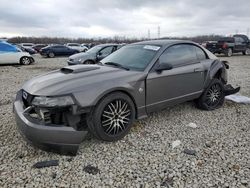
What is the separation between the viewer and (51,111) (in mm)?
2943

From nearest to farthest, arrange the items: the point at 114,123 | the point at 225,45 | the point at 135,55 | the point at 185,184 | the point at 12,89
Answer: the point at 185,184 → the point at 114,123 → the point at 135,55 → the point at 12,89 → the point at 225,45

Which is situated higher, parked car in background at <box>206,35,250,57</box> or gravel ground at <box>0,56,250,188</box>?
parked car in background at <box>206,35,250,57</box>

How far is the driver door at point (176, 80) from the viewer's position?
12.4ft

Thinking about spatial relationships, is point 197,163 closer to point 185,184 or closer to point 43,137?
point 185,184

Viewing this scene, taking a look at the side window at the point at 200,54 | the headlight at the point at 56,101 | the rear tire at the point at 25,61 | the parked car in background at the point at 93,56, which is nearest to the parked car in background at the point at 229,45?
the parked car in background at the point at 93,56

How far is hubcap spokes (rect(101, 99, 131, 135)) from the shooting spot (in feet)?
10.7

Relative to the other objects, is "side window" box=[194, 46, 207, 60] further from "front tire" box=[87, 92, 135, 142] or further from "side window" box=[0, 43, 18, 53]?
"side window" box=[0, 43, 18, 53]

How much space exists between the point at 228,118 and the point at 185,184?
2404 millimetres

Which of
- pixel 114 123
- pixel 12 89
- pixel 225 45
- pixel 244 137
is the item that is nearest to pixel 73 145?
pixel 114 123

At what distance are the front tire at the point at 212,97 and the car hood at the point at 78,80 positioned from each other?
187 centimetres

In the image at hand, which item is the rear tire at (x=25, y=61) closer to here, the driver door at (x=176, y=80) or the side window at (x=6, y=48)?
the side window at (x=6, y=48)

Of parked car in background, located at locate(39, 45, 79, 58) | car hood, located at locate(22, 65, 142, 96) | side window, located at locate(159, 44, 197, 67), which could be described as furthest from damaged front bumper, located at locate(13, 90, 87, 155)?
parked car in background, located at locate(39, 45, 79, 58)

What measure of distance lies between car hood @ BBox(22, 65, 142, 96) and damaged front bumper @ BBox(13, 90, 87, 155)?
0.39m

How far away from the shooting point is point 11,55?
1373cm
